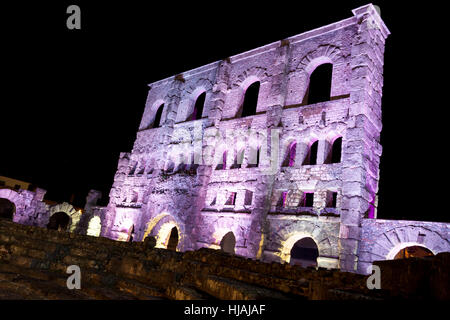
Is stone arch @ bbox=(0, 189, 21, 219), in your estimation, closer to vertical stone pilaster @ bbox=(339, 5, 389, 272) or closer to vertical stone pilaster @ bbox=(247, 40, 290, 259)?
vertical stone pilaster @ bbox=(247, 40, 290, 259)

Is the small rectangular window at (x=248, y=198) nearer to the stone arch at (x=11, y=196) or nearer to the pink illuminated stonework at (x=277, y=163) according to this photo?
the pink illuminated stonework at (x=277, y=163)

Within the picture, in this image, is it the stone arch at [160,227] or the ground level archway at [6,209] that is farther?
the ground level archway at [6,209]

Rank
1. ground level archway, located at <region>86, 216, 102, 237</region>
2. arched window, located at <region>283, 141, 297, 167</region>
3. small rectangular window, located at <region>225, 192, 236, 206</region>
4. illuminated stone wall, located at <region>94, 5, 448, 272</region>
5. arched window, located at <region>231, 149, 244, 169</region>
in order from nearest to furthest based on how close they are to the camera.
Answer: illuminated stone wall, located at <region>94, 5, 448, 272</region> → arched window, located at <region>283, 141, 297, 167</region> → small rectangular window, located at <region>225, 192, 236, 206</region> → arched window, located at <region>231, 149, 244, 169</region> → ground level archway, located at <region>86, 216, 102, 237</region>

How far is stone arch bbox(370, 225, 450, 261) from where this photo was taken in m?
9.33

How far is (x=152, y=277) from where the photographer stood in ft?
20.3

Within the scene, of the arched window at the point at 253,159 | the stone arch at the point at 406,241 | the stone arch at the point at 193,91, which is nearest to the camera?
the stone arch at the point at 406,241

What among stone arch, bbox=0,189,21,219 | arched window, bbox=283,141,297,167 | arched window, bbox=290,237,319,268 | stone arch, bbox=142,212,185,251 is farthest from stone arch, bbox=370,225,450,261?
stone arch, bbox=0,189,21,219

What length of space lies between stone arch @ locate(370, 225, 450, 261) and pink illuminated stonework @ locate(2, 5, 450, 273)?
0.10 ft

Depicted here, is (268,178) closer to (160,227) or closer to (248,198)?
(248,198)

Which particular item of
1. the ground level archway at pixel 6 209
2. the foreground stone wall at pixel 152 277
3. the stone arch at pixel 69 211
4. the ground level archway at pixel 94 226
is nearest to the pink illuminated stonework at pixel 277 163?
the ground level archway at pixel 94 226

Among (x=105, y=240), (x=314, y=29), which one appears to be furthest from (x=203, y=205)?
(x=314, y=29)

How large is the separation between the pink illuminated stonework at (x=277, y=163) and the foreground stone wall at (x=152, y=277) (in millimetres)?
5122

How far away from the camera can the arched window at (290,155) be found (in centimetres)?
1394
